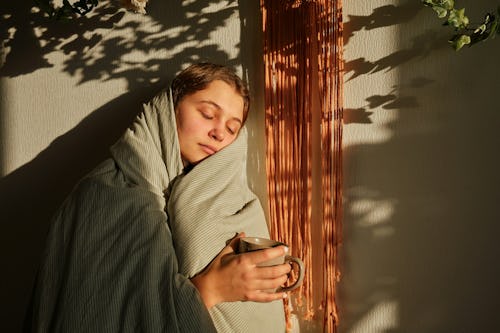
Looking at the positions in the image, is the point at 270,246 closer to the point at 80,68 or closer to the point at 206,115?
the point at 206,115

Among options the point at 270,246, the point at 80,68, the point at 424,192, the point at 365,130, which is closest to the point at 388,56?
the point at 365,130

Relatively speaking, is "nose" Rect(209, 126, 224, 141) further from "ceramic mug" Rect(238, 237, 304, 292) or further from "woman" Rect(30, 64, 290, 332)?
"ceramic mug" Rect(238, 237, 304, 292)

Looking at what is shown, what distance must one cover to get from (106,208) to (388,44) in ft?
2.79

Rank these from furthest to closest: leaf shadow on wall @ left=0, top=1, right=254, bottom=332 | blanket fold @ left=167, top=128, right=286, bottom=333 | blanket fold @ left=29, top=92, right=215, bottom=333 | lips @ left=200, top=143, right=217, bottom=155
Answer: leaf shadow on wall @ left=0, top=1, right=254, bottom=332
lips @ left=200, top=143, right=217, bottom=155
blanket fold @ left=167, top=128, right=286, bottom=333
blanket fold @ left=29, top=92, right=215, bottom=333

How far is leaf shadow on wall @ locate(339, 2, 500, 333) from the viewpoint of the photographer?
1.13m

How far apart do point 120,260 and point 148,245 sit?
67mm

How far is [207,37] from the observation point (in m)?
1.28

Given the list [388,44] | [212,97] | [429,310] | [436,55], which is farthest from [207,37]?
[429,310]

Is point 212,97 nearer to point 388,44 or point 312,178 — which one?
point 312,178

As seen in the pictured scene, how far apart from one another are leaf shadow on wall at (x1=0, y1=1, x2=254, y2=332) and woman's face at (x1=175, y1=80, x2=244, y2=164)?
22cm

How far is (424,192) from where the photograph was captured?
1173 millimetres

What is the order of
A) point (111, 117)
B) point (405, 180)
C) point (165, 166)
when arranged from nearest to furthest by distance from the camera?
point (165, 166) → point (405, 180) → point (111, 117)

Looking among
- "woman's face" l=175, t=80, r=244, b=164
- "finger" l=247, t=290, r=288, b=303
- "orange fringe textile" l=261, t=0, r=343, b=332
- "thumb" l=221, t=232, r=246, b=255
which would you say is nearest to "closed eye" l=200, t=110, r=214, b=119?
"woman's face" l=175, t=80, r=244, b=164

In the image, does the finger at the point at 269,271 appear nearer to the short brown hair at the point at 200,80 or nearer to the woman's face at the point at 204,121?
the woman's face at the point at 204,121
